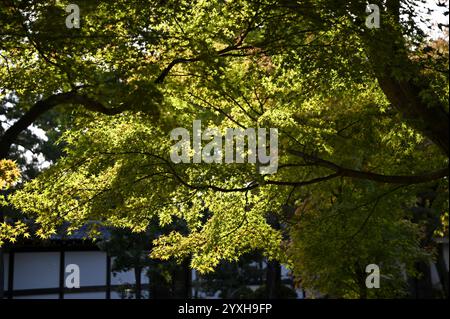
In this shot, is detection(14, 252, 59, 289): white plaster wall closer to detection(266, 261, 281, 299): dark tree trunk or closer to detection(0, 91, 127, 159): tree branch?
detection(266, 261, 281, 299): dark tree trunk

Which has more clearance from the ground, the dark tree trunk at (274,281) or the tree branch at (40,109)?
the tree branch at (40,109)

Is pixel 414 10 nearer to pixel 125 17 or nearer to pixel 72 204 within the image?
pixel 125 17

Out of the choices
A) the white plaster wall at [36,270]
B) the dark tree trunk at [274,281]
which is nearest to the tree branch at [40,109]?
the white plaster wall at [36,270]

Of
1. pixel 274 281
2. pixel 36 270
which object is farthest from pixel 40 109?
pixel 274 281

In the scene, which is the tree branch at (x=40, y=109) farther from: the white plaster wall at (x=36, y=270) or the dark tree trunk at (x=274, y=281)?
the dark tree trunk at (x=274, y=281)

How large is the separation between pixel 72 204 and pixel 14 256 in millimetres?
13905

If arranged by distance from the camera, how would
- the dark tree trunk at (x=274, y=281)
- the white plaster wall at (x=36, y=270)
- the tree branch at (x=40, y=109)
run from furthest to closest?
the dark tree trunk at (x=274, y=281) < the white plaster wall at (x=36, y=270) < the tree branch at (x=40, y=109)

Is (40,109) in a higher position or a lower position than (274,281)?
higher

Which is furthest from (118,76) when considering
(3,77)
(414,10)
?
(414,10)

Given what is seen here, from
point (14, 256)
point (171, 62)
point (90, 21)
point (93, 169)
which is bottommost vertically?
point (14, 256)

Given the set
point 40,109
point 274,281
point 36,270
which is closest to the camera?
point 40,109

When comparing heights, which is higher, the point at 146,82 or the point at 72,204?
the point at 146,82

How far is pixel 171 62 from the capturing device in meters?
9.91

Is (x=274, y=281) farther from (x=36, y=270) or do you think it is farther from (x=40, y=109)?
(x=40, y=109)
